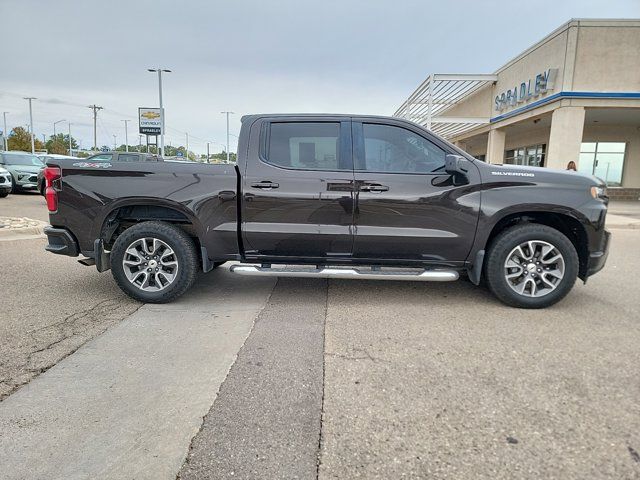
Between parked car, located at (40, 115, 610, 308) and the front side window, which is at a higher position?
the front side window

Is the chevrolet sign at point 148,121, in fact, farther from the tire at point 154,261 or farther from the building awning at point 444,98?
the tire at point 154,261

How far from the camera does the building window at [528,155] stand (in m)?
21.8

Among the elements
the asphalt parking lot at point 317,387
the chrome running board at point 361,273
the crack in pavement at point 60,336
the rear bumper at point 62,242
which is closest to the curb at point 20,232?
the asphalt parking lot at point 317,387

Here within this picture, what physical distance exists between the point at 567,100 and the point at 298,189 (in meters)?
15.6

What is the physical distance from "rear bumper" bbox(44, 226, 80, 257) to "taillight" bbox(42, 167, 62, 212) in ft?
0.79

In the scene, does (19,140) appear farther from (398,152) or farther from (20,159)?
(398,152)

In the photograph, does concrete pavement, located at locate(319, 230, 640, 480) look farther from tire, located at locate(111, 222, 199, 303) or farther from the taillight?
the taillight

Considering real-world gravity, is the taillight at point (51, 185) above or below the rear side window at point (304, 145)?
below

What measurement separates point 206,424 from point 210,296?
8.20 feet

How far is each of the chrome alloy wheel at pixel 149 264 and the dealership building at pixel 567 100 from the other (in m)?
16.1

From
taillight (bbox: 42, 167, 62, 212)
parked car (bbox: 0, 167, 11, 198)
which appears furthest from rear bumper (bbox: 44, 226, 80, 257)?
parked car (bbox: 0, 167, 11, 198)

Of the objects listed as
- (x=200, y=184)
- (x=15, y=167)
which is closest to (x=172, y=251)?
(x=200, y=184)

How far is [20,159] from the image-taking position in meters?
17.1

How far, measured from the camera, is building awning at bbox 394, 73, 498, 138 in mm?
19547
